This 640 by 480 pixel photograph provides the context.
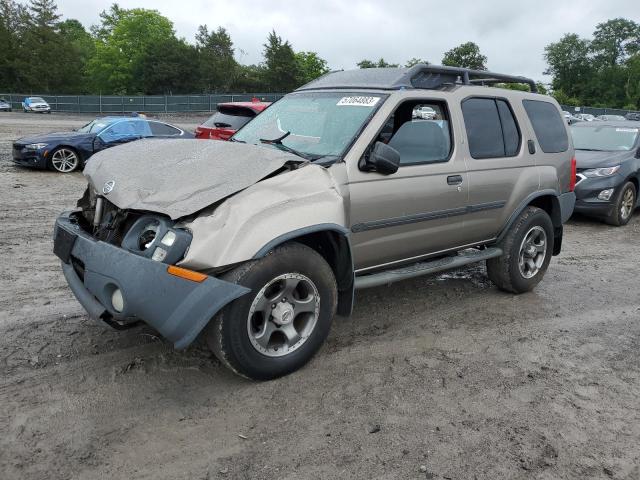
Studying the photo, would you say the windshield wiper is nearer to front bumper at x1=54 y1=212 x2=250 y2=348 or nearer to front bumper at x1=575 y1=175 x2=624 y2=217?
front bumper at x1=54 y1=212 x2=250 y2=348

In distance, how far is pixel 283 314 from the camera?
3.44 metres

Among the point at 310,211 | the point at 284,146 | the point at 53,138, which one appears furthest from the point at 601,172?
the point at 53,138

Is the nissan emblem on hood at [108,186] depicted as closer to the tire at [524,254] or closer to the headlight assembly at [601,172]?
the tire at [524,254]

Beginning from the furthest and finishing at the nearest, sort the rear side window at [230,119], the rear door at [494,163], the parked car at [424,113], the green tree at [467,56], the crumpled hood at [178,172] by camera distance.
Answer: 1. the green tree at [467,56]
2. the rear side window at [230,119]
3. the rear door at [494,163]
4. the parked car at [424,113]
5. the crumpled hood at [178,172]

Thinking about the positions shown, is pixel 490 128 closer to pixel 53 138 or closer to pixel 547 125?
pixel 547 125

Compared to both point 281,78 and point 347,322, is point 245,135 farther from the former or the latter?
point 281,78

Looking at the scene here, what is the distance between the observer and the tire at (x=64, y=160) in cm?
1213

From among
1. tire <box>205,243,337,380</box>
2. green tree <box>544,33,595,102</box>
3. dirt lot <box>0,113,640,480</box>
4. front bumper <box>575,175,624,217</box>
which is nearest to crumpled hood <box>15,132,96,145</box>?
dirt lot <box>0,113,640,480</box>

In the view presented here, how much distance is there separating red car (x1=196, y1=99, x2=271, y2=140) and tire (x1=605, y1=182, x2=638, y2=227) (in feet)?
23.2

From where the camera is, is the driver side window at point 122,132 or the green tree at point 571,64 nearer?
the driver side window at point 122,132

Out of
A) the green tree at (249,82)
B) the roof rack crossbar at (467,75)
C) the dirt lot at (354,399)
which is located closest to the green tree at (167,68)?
the green tree at (249,82)

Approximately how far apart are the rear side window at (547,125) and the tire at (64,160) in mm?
10464

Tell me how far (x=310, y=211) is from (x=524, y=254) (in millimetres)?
2881

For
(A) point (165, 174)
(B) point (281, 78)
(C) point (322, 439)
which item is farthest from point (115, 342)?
(B) point (281, 78)
